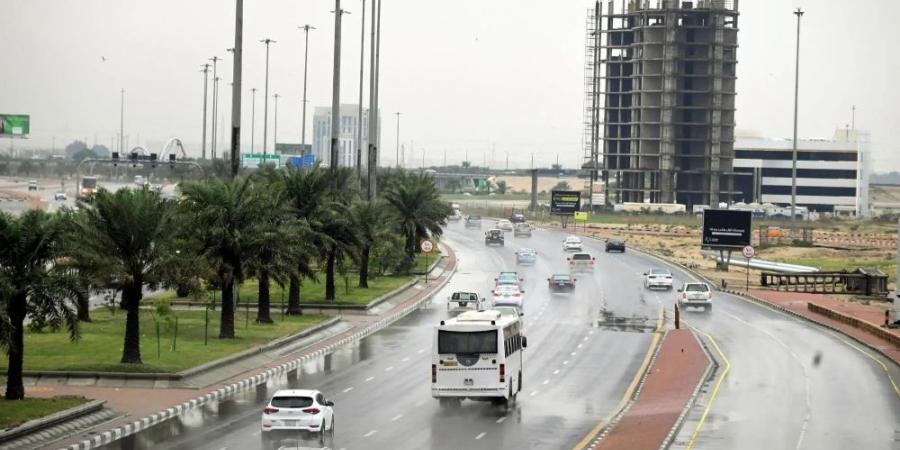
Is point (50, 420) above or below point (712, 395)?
above

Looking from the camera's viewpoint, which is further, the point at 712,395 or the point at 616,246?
the point at 616,246

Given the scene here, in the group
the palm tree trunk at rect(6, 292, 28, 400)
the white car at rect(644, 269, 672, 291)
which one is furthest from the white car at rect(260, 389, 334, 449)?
the white car at rect(644, 269, 672, 291)

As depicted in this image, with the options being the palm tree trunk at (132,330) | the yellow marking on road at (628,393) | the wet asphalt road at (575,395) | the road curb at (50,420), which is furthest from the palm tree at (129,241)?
the yellow marking on road at (628,393)

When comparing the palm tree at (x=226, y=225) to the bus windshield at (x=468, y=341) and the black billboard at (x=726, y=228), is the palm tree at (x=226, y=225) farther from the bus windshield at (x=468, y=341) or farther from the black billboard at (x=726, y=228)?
the black billboard at (x=726, y=228)

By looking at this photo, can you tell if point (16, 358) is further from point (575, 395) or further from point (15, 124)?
point (15, 124)

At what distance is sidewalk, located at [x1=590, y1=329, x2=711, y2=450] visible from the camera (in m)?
35.6

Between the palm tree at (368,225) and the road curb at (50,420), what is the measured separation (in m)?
36.7

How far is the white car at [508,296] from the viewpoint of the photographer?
76.4m

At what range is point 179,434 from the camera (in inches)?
1416

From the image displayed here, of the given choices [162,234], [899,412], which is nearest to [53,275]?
[162,234]

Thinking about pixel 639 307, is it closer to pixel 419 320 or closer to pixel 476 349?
pixel 419 320

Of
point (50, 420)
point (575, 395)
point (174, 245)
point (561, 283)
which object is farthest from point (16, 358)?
point (561, 283)

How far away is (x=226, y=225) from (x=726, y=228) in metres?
57.6

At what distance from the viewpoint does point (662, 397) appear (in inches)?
1719
